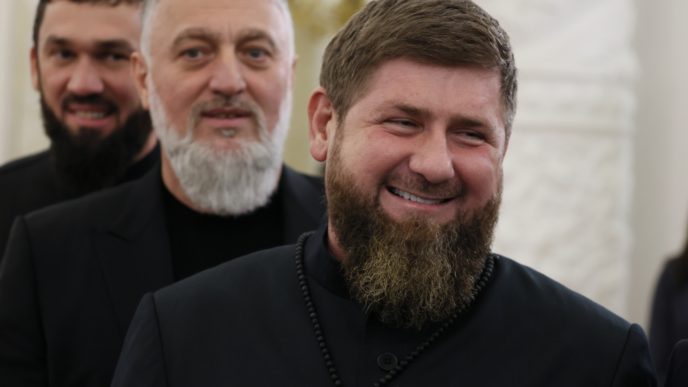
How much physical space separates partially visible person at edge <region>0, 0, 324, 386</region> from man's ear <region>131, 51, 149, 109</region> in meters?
0.04

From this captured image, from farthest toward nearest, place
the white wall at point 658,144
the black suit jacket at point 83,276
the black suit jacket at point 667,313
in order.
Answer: the white wall at point 658,144
the black suit jacket at point 667,313
the black suit jacket at point 83,276

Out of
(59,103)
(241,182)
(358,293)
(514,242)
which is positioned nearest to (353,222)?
(358,293)

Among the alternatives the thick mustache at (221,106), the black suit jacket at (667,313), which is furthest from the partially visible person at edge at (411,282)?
the black suit jacket at (667,313)

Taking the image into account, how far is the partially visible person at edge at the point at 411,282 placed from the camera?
9.62 feet

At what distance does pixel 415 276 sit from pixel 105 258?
127 centimetres

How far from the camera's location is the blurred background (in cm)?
729

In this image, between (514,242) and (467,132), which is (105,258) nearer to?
(467,132)

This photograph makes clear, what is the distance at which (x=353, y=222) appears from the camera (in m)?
3.05

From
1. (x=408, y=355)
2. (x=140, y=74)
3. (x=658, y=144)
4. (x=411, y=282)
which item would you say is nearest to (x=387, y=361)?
(x=408, y=355)

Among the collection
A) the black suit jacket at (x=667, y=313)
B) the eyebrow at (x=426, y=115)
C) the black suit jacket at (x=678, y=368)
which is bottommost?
the black suit jacket at (x=667, y=313)

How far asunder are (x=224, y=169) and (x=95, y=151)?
75 cm

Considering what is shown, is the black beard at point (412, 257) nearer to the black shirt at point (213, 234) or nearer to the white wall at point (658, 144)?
the black shirt at point (213, 234)

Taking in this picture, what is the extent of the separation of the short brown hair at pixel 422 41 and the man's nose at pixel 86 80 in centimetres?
172

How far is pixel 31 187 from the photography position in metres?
4.81
